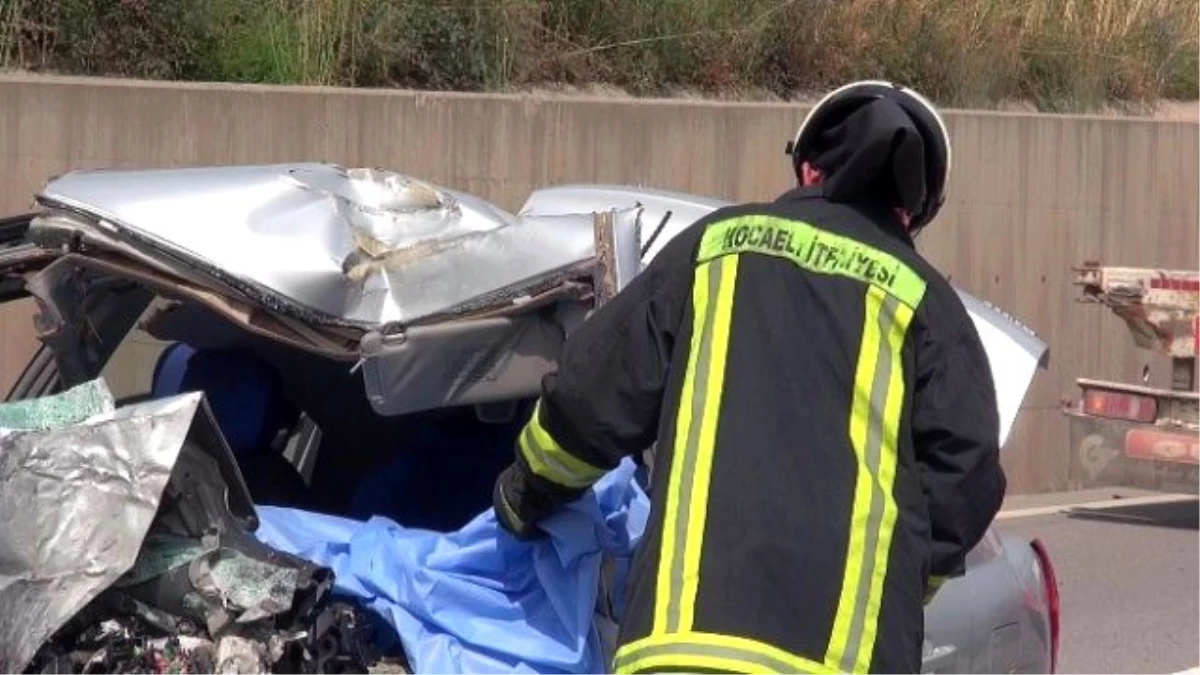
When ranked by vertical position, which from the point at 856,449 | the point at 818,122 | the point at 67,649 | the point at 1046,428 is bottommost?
the point at 1046,428

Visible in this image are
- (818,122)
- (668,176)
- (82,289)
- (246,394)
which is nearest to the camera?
(818,122)

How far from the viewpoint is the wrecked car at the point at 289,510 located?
12.0ft

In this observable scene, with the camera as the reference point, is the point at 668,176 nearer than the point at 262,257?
No

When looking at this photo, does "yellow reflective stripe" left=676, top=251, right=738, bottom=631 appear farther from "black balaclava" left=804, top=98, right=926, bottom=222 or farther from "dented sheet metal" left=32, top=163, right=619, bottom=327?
"dented sheet metal" left=32, top=163, right=619, bottom=327

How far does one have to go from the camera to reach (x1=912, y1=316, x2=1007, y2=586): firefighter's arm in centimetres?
324

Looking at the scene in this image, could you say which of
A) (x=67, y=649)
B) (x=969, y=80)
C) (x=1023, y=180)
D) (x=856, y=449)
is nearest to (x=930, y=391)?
(x=856, y=449)

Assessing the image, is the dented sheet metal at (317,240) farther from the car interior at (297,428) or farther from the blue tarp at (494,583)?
the car interior at (297,428)

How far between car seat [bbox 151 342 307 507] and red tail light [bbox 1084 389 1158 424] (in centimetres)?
863

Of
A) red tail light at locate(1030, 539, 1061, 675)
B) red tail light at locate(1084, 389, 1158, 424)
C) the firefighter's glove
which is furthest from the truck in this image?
the firefighter's glove

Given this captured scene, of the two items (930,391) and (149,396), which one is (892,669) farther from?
(149,396)

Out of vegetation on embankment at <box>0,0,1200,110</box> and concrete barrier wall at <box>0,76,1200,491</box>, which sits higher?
vegetation on embankment at <box>0,0,1200,110</box>

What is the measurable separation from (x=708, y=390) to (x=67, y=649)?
1.22 meters

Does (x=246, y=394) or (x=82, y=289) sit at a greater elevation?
(x=82, y=289)

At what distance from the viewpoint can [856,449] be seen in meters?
3.18
